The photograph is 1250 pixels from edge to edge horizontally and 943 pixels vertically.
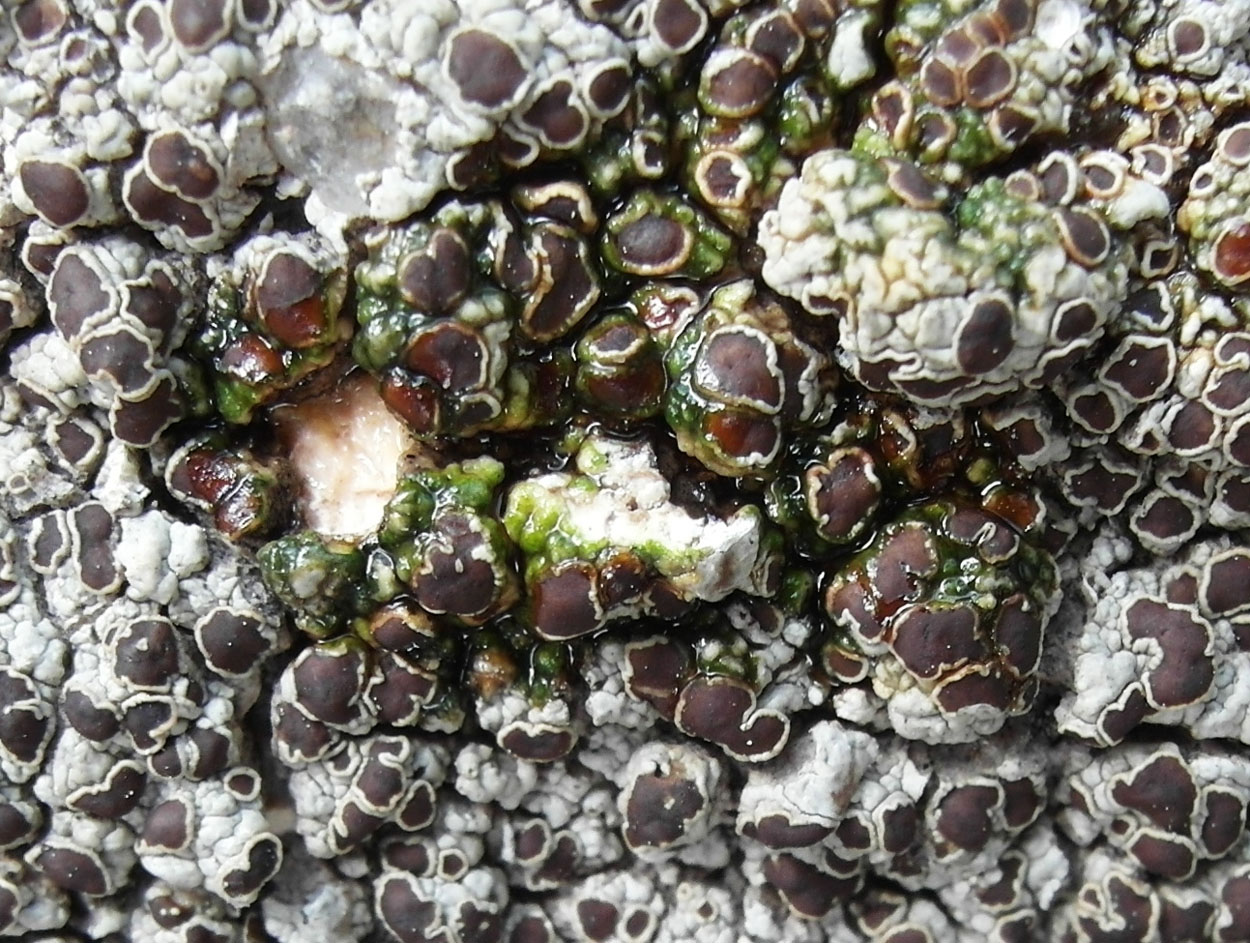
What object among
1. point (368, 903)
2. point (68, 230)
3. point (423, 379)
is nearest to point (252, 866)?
point (368, 903)

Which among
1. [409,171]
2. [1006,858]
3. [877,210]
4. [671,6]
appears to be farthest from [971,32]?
[1006,858]

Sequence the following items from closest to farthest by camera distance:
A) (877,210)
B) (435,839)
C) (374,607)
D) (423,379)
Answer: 1. (877,210)
2. (423,379)
3. (374,607)
4. (435,839)

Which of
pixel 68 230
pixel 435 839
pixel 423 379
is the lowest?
pixel 435 839

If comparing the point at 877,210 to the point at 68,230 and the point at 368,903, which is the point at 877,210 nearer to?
the point at 68,230

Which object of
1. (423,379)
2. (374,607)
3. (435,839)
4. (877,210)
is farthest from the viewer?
(435,839)

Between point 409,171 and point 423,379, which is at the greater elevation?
point 409,171

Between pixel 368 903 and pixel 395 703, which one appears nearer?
pixel 395 703

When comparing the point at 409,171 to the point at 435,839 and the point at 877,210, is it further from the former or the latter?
the point at 435,839
